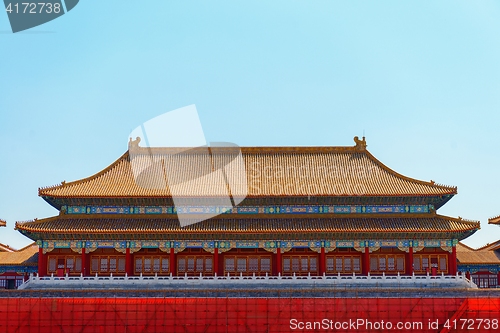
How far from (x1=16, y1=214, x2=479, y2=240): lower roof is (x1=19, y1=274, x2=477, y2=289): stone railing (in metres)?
3.42

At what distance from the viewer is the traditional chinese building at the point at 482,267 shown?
4684 centimetres

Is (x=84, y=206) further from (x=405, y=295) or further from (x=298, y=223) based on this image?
(x=405, y=295)

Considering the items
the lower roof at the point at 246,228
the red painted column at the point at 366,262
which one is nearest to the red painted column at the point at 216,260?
the lower roof at the point at 246,228

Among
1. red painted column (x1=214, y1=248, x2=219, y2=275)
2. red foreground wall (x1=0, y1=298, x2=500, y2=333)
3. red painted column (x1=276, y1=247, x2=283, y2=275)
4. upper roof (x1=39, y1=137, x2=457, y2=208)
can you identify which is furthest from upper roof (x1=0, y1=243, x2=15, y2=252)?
red painted column (x1=276, y1=247, x2=283, y2=275)

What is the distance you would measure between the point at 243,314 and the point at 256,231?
7.19 metres

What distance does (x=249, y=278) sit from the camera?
43.1m

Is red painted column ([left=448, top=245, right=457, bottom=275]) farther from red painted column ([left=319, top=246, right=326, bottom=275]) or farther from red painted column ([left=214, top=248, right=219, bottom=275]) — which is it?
red painted column ([left=214, top=248, right=219, bottom=275])

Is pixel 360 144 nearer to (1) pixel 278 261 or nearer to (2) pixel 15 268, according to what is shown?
(1) pixel 278 261

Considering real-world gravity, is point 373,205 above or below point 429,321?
above

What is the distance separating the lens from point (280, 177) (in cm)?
4919

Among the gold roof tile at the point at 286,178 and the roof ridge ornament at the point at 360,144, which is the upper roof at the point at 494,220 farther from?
the roof ridge ornament at the point at 360,144

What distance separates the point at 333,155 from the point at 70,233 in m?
19.9

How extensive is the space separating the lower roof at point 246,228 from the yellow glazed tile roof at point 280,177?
173 centimetres

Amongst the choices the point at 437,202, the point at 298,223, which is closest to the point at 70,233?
the point at 298,223
